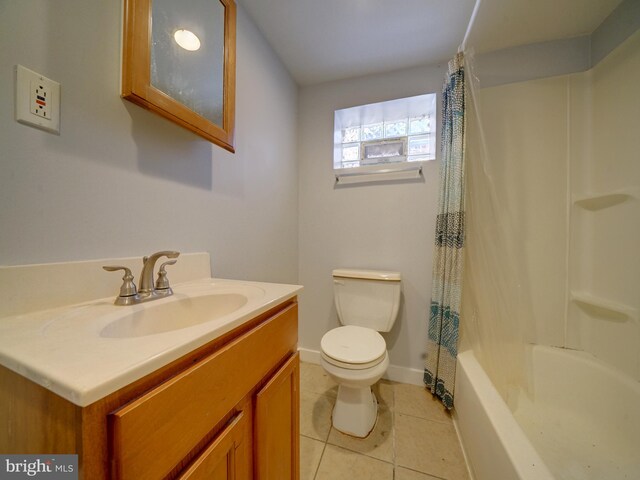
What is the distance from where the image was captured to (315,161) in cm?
175

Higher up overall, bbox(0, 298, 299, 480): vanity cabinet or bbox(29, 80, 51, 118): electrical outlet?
bbox(29, 80, 51, 118): electrical outlet

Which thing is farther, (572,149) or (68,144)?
(572,149)

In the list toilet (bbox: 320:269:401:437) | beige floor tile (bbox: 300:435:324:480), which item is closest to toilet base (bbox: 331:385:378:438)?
toilet (bbox: 320:269:401:437)

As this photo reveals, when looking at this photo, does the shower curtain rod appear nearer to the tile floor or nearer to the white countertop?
the white countertop

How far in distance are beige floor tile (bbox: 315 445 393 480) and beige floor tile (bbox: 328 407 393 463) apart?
29 millimetres

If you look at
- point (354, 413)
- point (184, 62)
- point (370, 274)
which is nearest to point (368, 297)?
point (370, 274)

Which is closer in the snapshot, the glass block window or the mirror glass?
the mirror glass

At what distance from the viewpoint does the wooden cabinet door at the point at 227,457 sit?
1.31 ft

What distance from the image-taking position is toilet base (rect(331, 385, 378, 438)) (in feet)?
3.68

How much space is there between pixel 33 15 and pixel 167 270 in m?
0.71

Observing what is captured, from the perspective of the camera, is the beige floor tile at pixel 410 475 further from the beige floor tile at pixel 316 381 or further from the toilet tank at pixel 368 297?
the toilet tank at pixel 368 297

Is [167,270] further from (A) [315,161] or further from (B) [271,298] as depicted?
(A) [315,161]

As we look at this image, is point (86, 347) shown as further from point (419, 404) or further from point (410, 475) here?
point (419, 404)

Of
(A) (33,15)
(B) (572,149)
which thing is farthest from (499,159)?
(A) (33,15)
